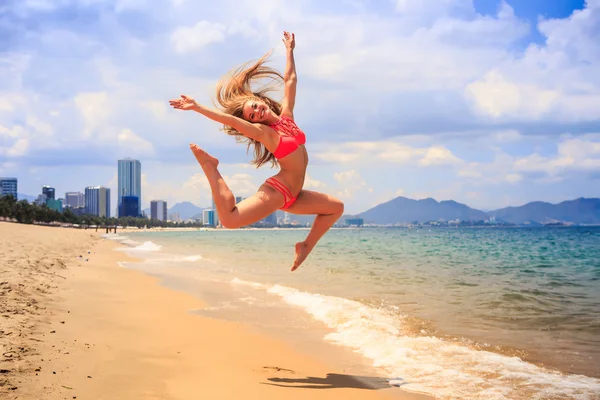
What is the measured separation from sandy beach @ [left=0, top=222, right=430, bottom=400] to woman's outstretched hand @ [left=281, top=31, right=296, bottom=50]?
3296 mm

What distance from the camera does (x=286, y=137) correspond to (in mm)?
4820

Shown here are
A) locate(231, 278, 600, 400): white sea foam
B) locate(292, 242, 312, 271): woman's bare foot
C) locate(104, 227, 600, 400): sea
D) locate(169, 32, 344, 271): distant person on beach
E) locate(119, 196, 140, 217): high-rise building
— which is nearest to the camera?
locate(169, 32, 344, 271): distant person on beach

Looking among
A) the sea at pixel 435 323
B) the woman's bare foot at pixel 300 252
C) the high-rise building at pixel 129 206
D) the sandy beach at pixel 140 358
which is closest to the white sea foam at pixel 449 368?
the sea at pixel 435 323

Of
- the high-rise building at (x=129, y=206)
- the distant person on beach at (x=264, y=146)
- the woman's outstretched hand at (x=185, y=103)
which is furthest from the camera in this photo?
the high-rise building at (x=129, y=206)

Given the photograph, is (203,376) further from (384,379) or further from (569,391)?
(569,391)

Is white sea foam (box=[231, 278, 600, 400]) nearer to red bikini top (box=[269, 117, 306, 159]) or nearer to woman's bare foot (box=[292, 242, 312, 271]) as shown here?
woman's bare foot (box=[292, 242, 312, 271])

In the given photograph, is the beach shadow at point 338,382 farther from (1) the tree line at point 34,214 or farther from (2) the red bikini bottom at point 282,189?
(1) the tree line at point 34,214

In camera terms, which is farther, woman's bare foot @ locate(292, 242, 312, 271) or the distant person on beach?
woman's bare foot @ locate(292, 242, 312, 271)

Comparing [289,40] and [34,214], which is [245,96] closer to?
[289,40]

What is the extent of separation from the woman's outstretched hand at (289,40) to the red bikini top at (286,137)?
0.82 meters

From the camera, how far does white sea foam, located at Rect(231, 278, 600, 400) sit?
18.0ft

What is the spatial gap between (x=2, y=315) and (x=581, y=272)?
1928 centimetres

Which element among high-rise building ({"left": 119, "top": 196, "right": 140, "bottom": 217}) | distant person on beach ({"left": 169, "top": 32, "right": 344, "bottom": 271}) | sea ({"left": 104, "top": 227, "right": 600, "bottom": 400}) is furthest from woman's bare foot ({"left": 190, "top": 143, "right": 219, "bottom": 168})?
high-rise building ({"left": 119, "top": 196, "right": 140, "bottom": 217})

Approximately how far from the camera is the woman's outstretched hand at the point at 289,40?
5.26 metres
